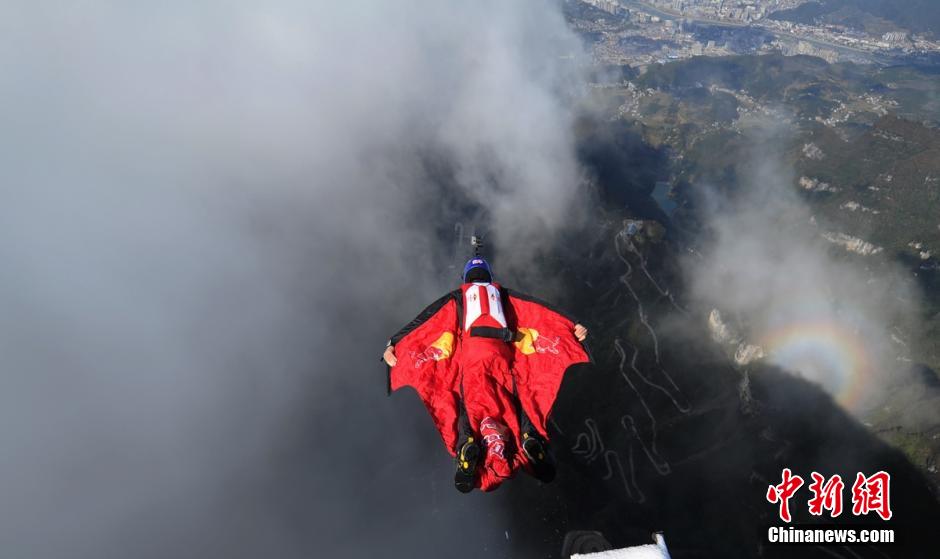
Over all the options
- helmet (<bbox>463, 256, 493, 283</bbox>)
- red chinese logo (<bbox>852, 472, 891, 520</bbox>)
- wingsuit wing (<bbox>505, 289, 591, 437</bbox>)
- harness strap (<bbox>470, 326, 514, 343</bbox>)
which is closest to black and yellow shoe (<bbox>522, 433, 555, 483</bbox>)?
wingsuit wing (<bbox>505, 289, 591, 437</bbox>)

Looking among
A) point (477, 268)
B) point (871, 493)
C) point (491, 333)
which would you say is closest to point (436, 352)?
point (491, 333)

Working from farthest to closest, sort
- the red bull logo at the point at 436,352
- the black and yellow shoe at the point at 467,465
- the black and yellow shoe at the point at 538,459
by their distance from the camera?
the red bull logo at the point at 436,352 → the black and yellow shoe at the point at 538,459 → the black and yellow shoe at the point at 467,465

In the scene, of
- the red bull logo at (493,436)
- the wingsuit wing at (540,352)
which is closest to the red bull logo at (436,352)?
the wingsuit wing at (540,352)

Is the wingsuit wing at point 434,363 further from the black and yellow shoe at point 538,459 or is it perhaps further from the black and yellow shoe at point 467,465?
the black and yellow shoe at point 538,459

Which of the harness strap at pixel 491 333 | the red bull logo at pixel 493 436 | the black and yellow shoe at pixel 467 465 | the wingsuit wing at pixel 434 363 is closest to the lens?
the black and yellow shoe at pixel 467 465

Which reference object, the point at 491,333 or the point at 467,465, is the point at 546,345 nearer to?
the point at 491,333

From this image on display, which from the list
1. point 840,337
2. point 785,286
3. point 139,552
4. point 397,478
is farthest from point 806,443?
point 139,552

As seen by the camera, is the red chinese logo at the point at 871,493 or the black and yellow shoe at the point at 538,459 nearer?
the black and yellow shoe at the point at 538,459
